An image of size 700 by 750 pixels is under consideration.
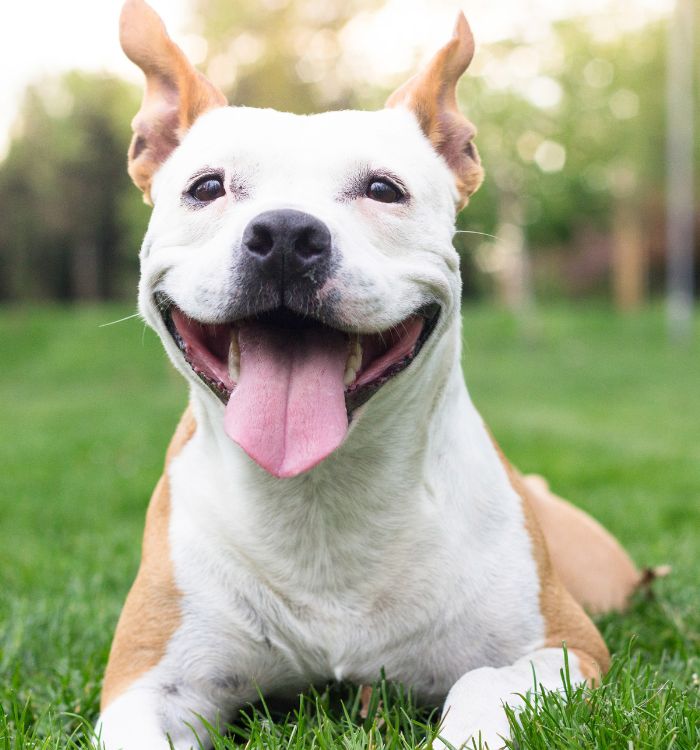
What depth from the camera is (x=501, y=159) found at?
69.9 feet

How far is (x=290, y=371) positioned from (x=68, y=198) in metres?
29.0

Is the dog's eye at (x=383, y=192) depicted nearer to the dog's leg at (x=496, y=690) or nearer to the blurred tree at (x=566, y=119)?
the dog's leg at (x=496, y=690)

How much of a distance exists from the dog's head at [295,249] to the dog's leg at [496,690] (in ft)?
2.23

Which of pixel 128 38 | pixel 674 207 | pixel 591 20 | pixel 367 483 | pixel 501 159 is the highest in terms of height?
pixel 128 38

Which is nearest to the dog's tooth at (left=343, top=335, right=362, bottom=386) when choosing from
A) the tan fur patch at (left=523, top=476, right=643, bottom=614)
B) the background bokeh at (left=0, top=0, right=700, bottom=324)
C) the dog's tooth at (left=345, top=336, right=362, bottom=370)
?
the dog's tooth at (left=345, top=336, right=362, bottom=370)

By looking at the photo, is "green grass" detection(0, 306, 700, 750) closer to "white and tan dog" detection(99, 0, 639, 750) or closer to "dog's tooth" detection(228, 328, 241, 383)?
"white and tan dog" detection(99, 0, 639, 750)

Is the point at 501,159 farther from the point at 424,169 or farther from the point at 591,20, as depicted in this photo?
the point at 424,169

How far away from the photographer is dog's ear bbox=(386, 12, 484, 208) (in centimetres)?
302

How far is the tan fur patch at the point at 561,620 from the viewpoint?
276cm

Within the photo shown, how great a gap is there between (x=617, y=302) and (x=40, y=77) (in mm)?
18716

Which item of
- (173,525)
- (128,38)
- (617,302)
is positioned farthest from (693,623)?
(617,302)

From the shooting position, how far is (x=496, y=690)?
7.97 ft

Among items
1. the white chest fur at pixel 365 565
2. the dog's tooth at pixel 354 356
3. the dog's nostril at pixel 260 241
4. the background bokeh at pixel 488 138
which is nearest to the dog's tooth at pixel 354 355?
the dog's tooth at pixel 354 356

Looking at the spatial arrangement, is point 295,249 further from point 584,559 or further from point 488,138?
point 488,138
